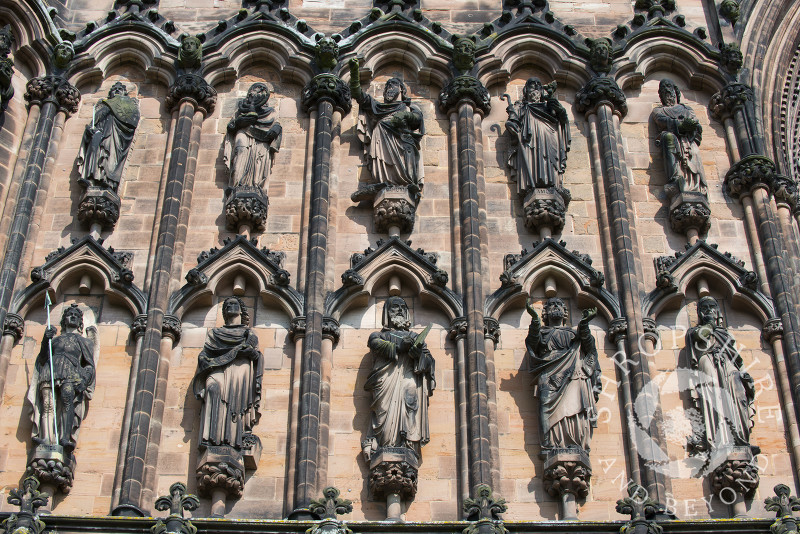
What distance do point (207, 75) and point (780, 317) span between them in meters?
7.17

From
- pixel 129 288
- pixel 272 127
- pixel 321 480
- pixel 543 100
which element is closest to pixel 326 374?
pixel 321 480

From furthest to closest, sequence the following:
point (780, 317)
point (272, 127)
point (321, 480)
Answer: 1. point (272, 127)
2. point (780, 317)
3. point (321, 480)

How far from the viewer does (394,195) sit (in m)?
16.2

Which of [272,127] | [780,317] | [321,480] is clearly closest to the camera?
[321,480]

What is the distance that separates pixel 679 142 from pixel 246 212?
497 centimetres

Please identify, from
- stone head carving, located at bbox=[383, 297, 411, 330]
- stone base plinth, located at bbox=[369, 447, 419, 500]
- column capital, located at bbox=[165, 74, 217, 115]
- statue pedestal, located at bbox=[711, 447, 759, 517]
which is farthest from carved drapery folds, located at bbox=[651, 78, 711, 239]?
column capital, located at bbox=[165, 74, 217, 115]

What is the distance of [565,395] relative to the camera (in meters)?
14.6

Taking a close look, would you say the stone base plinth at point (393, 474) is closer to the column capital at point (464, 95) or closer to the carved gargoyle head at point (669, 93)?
the column capital at point (464, 95)

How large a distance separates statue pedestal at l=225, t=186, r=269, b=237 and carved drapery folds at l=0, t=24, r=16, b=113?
2.99 metres

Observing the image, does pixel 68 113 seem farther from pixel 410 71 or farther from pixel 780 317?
pixel 780 317

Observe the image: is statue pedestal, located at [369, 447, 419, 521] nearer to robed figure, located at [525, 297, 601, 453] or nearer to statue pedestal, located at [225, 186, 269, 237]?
robed figure, located at [525, 297, 601, 453]

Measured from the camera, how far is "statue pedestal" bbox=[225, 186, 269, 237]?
630 inches

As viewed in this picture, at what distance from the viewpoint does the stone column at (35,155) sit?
1551 cm

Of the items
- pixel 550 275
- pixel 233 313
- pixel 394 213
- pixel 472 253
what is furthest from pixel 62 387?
pixel 550 275
